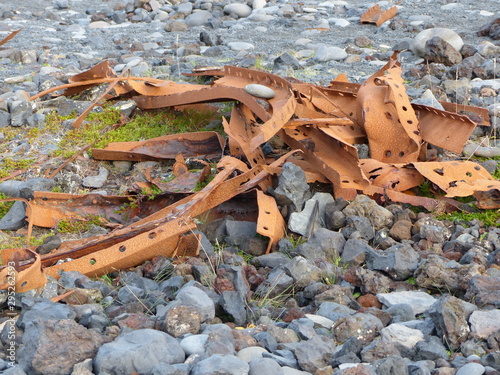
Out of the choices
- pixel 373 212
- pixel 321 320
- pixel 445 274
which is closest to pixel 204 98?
pixel 373 212

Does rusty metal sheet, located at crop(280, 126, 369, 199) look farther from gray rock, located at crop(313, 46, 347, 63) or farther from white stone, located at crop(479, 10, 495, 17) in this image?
white stone, located at crop(479, 10, 495, 17)

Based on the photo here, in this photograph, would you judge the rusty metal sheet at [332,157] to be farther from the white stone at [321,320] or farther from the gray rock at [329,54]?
the gray rock at [329,54]

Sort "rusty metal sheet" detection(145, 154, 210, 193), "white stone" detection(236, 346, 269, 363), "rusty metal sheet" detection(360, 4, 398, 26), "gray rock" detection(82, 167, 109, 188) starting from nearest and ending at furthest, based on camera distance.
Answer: "white stone" detection(236, 346, 269, 363), "rusty metal sheet" detection(145, 154, 210, 193), "gray rock" detection(82, 167, 109, 188), "rusty metal sheet" detection(360, 4, 398, 26)

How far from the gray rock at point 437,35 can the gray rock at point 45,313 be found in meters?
6.53

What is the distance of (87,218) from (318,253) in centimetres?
173

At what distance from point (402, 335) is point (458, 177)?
83.0 inches

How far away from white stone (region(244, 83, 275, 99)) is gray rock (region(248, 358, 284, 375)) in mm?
3130

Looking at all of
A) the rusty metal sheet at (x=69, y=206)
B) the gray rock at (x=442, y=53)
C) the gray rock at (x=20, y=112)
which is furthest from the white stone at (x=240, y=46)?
the rusty metal sheet at (x=69, y=206)

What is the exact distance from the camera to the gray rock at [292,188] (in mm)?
4324

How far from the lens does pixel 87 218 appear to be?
4.57 metres

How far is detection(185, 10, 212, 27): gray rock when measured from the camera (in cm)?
1138

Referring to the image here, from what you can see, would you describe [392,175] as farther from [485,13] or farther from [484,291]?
[485,13]

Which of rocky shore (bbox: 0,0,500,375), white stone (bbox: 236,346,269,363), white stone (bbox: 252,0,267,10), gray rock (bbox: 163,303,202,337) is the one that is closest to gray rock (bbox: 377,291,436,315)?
rocky shore (bbox: 0,0,500,375)

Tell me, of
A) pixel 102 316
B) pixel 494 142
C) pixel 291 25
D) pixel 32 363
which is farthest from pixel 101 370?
pixel 291 25
